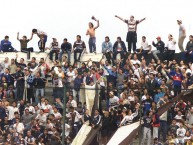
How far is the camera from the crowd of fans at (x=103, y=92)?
28000mm

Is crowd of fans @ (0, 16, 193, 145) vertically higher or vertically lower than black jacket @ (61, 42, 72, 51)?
lower

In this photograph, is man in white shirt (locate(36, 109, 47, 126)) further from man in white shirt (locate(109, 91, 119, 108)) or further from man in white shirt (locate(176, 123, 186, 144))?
man in white shirt (locate(176, 123, 186, 144))

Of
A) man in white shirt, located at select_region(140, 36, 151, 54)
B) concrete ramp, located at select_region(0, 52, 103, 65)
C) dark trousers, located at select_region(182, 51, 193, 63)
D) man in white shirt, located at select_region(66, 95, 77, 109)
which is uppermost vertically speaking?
man in white shirt, located at select_region(140, 36, 151, 54)

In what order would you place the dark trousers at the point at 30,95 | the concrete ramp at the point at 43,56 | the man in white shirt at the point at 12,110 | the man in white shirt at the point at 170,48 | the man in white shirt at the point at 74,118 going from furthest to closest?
the concrete ramp at the point at 43,56 < the man in white shirt at the point at 170,48 < the man in white shirt at the point at 12,110 < the dark trousers at the point at 30,95 < the man in white shirt at the point at 74,118

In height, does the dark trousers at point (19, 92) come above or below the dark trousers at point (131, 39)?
below

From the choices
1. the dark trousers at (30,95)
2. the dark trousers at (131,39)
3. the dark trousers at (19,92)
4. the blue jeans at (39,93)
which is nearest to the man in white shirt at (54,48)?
the dark trousers at (131,39)

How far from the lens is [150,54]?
36938 mm

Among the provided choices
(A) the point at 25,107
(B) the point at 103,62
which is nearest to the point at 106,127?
(A) the point at 25,107

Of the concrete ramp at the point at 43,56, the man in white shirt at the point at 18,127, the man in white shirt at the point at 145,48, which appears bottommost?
the man in white shirt at the point at 18,127

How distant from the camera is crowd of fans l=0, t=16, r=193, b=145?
91.9 ft

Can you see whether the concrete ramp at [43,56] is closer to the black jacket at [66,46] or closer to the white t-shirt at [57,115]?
the black jacket at [66,46]

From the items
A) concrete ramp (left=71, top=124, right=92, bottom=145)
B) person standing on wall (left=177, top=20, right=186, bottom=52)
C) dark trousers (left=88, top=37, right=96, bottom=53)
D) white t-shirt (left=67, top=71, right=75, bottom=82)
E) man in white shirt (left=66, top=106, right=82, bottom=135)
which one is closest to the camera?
concrete ramp (left=71, top=124, right=92, bottom=145)

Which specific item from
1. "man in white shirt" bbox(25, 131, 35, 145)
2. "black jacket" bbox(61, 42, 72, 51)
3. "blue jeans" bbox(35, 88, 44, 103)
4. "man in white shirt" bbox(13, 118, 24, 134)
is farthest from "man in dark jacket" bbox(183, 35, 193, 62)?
"man in white shirt" bbox(25, 131, 35, 145)

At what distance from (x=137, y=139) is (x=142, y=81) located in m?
6.33
